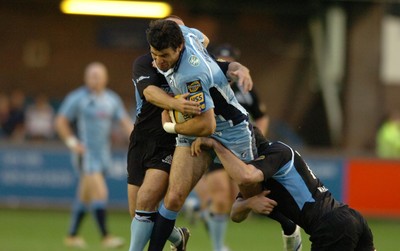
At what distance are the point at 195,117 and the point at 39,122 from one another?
12942mm

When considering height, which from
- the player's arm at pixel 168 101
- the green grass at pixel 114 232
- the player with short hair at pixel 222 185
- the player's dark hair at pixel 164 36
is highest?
the player's dark hair at pixel 164 36

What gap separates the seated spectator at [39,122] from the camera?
21000 millimetres

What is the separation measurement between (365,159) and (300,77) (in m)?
5.54

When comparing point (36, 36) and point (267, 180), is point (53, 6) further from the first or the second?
point (267, 180)

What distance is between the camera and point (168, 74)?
344 inches

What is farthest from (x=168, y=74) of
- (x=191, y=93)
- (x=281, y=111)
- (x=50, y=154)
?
(x=281, y=111)

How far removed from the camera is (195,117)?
8656 millimetres

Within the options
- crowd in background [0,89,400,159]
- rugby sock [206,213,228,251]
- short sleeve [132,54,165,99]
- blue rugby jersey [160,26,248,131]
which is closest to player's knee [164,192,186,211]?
blue rugby jersey [160,26,248,131]

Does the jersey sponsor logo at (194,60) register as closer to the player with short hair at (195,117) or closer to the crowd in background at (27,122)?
the player with short hair at (195,117)

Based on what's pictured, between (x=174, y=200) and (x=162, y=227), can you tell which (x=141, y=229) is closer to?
(x=162, y=227)

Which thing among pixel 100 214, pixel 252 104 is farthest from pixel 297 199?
pixel 100 214

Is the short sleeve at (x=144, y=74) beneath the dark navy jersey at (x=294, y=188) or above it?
above

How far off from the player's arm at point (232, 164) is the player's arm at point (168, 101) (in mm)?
418

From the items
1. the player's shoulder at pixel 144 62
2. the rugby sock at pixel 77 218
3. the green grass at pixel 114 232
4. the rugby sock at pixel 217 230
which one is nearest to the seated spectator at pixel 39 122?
the green grass at pixel 114 232
